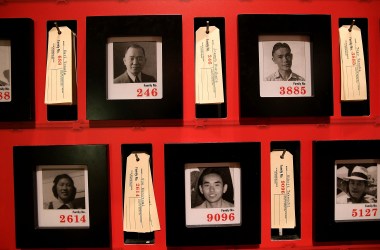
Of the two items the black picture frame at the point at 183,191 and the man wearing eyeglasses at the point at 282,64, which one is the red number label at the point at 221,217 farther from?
the man wearing eyeglasses at the point at 282,64

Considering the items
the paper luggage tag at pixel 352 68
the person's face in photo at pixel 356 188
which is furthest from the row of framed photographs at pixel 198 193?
the paper luggage tag at pixel 352 68

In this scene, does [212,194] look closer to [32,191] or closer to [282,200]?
[282,200]

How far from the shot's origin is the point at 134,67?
0.90 metres

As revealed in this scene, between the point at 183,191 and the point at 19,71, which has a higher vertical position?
the point at 19,71

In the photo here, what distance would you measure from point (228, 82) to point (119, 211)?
0.45 meters

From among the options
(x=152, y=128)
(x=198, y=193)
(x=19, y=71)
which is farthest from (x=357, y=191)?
(x=19, y=71)

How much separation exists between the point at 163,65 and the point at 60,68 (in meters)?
0.27

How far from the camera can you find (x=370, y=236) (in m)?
0.91

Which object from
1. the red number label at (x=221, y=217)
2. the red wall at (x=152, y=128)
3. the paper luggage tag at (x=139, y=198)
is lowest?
the red number label at (x=221, y=217)

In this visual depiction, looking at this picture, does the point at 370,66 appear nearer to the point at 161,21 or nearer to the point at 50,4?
the point at 161,21

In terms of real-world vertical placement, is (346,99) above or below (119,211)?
above

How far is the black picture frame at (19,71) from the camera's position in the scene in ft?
2.91

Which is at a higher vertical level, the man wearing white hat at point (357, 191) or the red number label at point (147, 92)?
the red number label at point (147, 92)

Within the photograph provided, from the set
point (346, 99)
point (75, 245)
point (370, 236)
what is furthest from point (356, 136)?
point (75, 245)
